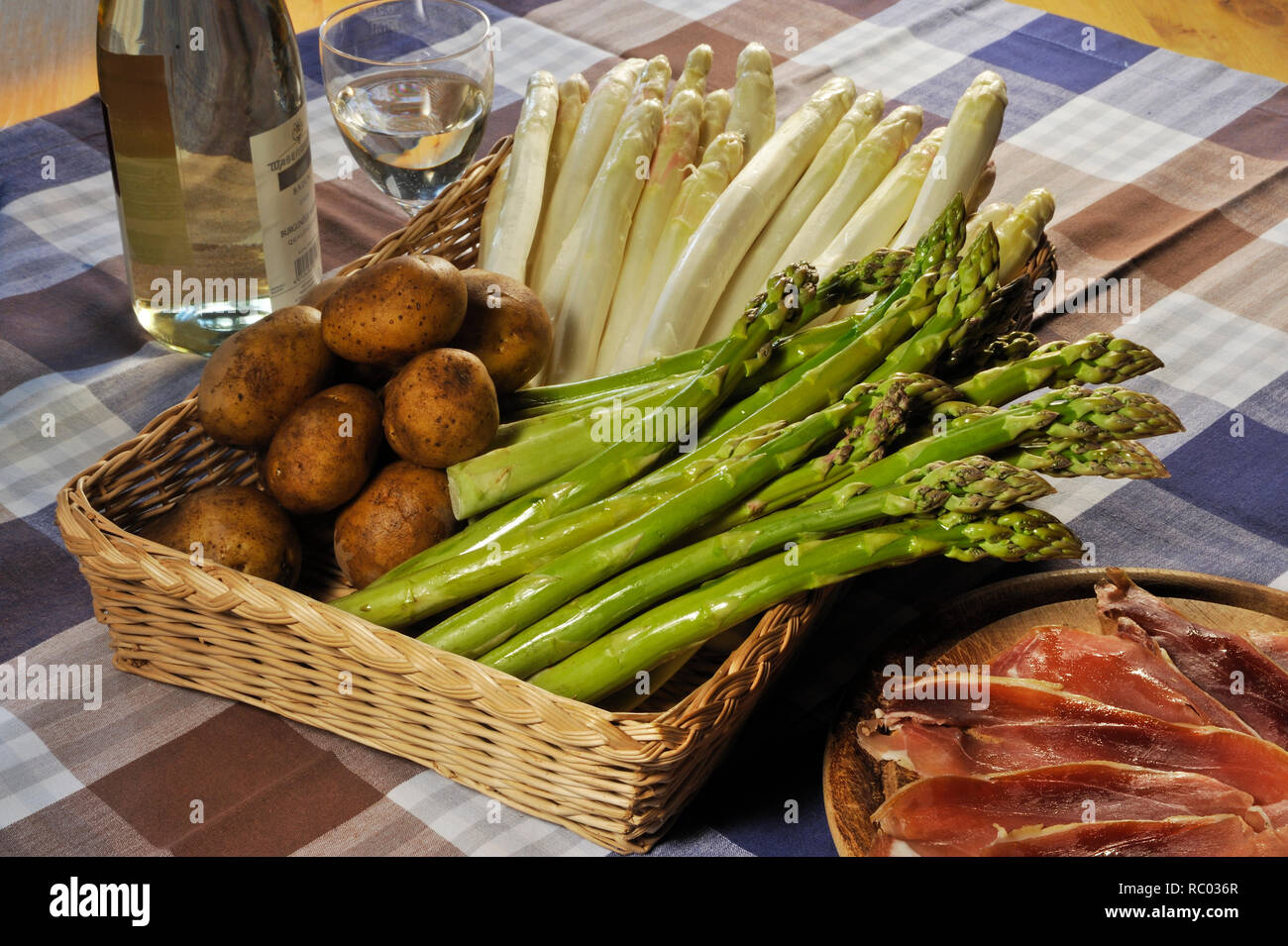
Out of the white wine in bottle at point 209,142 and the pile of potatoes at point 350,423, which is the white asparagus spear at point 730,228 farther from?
the white wine in bottle at point 209,142

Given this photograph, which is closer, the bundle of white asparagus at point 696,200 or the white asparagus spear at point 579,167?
the bundle of white asparagus at point 696,200

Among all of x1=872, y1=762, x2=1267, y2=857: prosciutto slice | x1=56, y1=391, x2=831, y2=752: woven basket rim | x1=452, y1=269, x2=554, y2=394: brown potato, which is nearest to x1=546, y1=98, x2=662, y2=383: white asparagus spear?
x1=452, y1=269, x2=554, y2=394: brown potato

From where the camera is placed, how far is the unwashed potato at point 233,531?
1397 mm

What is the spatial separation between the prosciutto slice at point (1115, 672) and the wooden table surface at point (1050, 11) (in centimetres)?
194

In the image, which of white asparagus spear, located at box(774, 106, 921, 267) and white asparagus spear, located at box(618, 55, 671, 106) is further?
white asparagus spear, located at box(618, 55, 671, 106)

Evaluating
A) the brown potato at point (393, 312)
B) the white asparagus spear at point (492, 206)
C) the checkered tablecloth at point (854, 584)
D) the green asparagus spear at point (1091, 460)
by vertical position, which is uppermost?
the brown potato at point (393, 312)

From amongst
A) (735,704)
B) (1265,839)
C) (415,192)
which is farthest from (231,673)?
(1265,839)

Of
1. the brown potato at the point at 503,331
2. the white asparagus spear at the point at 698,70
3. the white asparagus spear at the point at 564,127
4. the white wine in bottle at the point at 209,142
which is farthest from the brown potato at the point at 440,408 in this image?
the white asparagus spear at the point at 698,70

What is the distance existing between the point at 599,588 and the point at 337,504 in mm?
380

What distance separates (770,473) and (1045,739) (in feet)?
1.31

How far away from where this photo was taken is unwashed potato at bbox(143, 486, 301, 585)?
4.58 feet

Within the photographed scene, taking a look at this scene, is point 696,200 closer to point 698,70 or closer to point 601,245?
point 601,245

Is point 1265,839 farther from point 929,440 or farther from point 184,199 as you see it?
point 184,199

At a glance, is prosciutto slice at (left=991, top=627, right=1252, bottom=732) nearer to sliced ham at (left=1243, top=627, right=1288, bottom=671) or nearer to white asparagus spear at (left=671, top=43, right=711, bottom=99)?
sliced ham at (left=1243, top=627, right=1288, bottom=671)
